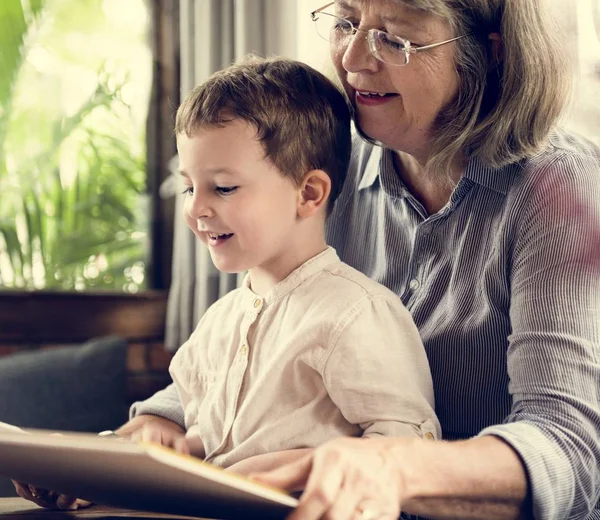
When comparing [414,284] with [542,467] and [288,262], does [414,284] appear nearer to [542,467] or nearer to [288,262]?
[288,262]

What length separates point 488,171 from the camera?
1.39m

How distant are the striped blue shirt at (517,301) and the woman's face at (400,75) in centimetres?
11

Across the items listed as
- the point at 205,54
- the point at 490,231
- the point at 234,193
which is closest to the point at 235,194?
the point at 234,193

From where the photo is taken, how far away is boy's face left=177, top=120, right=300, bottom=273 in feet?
4.25

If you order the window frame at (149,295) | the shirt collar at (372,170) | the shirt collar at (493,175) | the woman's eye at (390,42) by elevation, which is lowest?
the window frame at (149,295)

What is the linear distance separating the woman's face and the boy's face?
206mm

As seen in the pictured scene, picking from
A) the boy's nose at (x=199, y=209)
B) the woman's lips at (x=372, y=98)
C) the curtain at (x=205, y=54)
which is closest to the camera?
the boy's nose at (x=199, y=209)

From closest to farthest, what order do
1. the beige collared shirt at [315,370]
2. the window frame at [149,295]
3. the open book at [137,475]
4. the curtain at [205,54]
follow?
the open book at [137,475] < the beige collared shirt at [315,370] < the curtain at [205,54] < the window frame at [149,295]

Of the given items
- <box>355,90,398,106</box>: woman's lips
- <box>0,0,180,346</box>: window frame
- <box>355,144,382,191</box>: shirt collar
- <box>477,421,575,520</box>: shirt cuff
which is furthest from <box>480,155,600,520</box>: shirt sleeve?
<box>0,0,180,346</box>: window frame

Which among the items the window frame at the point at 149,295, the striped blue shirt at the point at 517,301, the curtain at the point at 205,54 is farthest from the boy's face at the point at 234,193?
the window frame at the point at 149,295

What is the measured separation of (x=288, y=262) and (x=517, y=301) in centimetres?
34

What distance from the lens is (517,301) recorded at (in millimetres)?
1264

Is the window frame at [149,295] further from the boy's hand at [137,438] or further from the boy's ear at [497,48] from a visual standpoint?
the boy's ear at [497,48]

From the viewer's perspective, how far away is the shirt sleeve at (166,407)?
4.98ft
